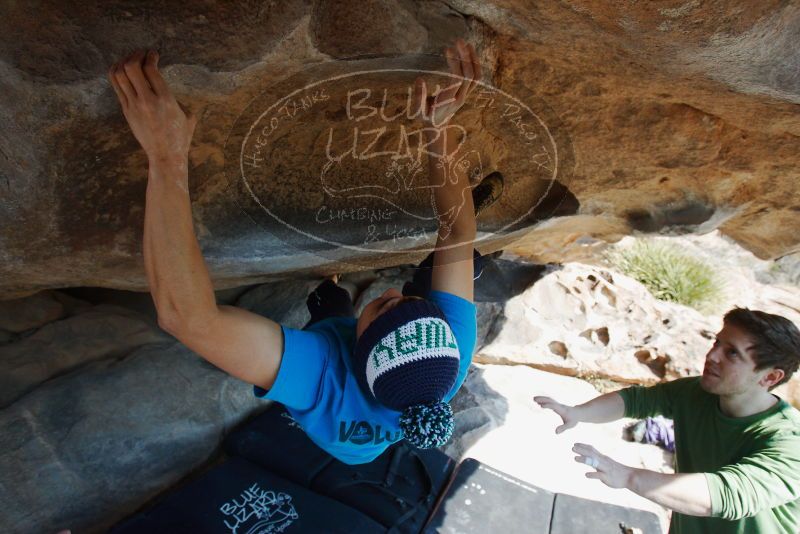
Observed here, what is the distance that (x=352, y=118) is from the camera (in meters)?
1.52

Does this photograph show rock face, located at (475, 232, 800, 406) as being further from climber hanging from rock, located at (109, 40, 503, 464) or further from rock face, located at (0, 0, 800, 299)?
climber hanging from rock, located at (109, 40, 503, 464)

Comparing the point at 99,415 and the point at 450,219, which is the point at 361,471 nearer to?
the point at 99,415

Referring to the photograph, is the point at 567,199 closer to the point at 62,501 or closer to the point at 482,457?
the point at 482,457

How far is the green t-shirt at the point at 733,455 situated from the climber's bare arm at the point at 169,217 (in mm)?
1284

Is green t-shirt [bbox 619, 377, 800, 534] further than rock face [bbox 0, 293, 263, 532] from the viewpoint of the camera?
No

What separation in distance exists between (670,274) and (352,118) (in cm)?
563

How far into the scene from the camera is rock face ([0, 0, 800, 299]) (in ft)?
3.36

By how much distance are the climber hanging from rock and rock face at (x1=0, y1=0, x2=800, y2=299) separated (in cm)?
15

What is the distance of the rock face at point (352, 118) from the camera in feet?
3.36

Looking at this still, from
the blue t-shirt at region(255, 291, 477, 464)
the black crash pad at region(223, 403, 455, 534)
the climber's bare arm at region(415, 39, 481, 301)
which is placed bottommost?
the black crash pad at region(223, 403, 455, 534)

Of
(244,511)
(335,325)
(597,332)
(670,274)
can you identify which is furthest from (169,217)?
(670,274)

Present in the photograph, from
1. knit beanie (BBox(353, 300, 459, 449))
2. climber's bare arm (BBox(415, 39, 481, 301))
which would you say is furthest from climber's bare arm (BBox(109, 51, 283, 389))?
climber's bare arm (BBox(415, 39, 481, 301))

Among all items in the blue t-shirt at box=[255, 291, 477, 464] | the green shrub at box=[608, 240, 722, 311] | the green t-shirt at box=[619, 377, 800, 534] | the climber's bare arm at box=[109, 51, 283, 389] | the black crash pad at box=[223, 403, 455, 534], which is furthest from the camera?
the green shrub at box=[608, 240, 722, 311]

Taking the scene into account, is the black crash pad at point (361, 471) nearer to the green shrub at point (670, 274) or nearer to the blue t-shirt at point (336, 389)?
the blue t-shirt at point (336, 389)
